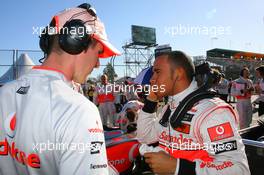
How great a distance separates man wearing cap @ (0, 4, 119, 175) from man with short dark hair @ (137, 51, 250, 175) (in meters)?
0.88

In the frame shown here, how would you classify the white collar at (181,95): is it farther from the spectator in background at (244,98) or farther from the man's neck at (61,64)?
the spectator in background at (244,98)

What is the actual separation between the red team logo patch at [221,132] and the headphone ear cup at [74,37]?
105cm

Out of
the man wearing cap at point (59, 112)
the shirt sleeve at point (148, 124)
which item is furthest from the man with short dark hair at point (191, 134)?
the man wearing cap at point (59, 112)

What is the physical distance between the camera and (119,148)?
2883mm

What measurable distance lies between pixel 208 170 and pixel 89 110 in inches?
41.9

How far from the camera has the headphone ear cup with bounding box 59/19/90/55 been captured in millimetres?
1271

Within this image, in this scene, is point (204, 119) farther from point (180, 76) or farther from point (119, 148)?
point (119, 148)

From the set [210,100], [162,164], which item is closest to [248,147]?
[210,100]

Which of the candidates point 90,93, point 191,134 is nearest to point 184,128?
point 191,134

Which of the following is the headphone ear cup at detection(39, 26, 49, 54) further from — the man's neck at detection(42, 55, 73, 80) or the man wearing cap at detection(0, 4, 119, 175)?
the man's neck at detection(42, 55, 73, 80)

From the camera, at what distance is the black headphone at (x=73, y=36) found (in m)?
1.27

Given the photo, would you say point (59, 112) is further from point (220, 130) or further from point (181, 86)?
point (181, 86)

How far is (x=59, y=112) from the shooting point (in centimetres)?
103

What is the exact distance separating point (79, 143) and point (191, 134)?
1140mm
